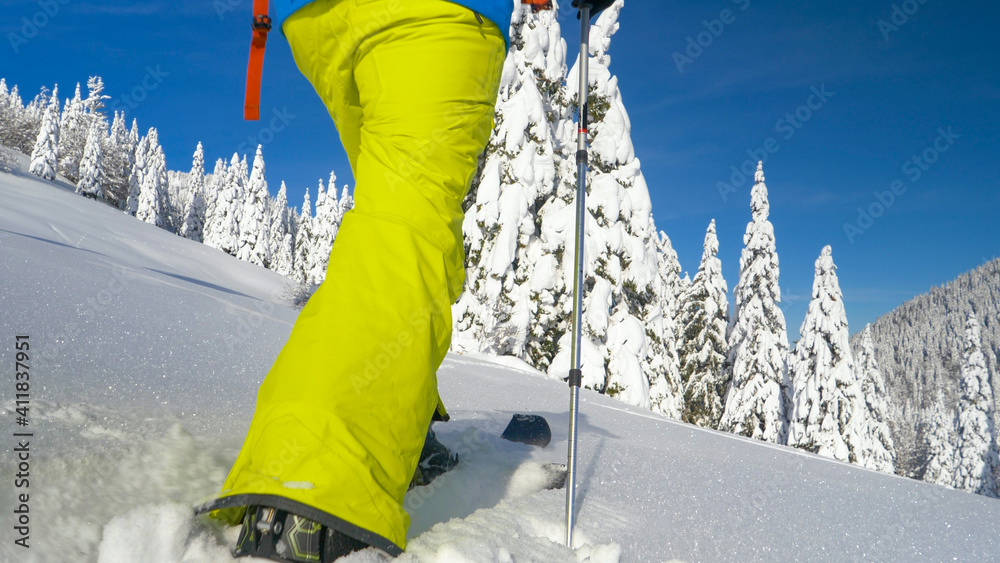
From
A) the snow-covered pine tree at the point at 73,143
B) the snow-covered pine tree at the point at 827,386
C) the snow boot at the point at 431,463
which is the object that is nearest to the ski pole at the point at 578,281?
the snow boot at the point at 431,463

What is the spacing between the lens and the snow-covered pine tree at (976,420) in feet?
88.3

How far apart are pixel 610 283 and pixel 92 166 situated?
40425 millimetres

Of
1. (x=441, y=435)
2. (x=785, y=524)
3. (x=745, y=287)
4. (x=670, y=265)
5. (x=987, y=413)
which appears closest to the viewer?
(x=785, y=524)

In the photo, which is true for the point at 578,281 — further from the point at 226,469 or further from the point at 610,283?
the point at 610,283

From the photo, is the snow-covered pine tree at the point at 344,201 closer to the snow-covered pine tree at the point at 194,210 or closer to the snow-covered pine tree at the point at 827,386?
the snow-covered pine tree at the point at 194,210

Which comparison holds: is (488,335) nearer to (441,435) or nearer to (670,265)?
(441,435)

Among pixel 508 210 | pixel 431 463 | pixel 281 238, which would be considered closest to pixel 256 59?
pixel 431 463

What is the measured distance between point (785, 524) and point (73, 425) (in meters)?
1.89

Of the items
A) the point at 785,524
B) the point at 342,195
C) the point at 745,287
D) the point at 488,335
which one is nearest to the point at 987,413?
the point at 745,287

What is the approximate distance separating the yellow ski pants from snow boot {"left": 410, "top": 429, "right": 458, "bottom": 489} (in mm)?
423

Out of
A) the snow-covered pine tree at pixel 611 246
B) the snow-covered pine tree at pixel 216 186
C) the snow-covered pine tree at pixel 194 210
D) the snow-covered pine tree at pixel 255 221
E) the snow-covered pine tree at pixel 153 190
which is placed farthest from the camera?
the snow-covered pine tree at pixel 216 186

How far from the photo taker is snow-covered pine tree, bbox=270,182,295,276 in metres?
52.2

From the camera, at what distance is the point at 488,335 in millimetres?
11398

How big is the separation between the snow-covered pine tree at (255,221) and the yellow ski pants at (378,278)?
45.0 metres
